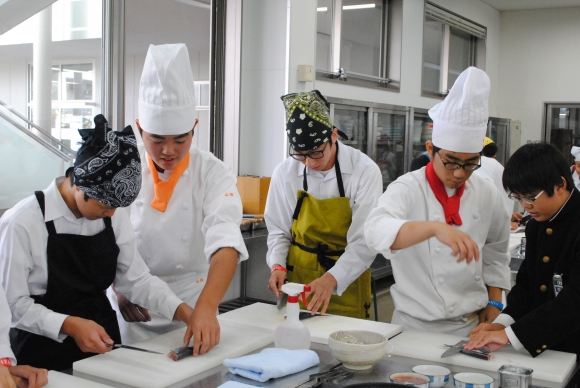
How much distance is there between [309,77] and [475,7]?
3.83 meters

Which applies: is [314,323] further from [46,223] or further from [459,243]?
[46,223]

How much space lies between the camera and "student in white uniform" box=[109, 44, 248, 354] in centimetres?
192

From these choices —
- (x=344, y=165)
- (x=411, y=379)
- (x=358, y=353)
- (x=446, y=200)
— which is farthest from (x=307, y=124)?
(x=411, y=379)

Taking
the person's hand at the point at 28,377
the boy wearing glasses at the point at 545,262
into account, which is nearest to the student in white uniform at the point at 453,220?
the boy wearing glasses at the point at 545,262

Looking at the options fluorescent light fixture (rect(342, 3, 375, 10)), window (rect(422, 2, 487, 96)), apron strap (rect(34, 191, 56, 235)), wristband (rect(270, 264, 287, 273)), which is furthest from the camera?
window (rect(422, 2, 487, 96))

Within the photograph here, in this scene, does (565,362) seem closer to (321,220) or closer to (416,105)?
(321,220)

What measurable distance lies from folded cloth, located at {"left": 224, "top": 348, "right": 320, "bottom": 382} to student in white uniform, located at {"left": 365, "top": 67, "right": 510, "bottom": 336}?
511 mm

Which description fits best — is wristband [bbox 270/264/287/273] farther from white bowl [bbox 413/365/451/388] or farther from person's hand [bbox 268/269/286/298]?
white bowl [bbox 413/365/451/388]

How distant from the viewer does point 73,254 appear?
172 centimetres

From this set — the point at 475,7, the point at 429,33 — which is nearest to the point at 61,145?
the point at 429,33

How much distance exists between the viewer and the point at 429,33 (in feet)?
22.8

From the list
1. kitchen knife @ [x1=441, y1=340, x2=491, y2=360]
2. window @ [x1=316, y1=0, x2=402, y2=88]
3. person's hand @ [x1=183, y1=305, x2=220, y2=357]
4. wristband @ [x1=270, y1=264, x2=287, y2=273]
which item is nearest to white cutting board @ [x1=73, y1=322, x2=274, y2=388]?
person's hand @ [x1=183, y1=305, x2=220, y2=357]

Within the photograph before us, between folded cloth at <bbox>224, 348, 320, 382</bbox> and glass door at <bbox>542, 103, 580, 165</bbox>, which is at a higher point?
glass door at <bbox>542, 103, 580, 165</bbox>

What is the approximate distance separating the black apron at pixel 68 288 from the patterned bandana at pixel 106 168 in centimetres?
17
